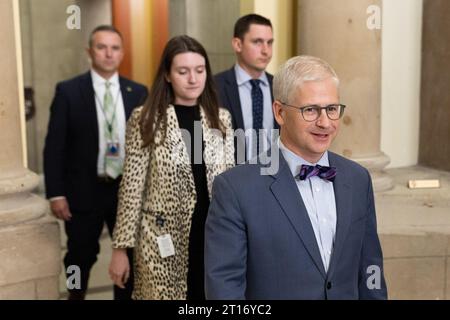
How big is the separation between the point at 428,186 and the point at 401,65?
92 cm

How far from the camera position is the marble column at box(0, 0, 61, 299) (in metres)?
3.99

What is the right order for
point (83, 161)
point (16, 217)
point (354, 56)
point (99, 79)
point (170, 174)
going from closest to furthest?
point (170, 174) → point (16, 217) → point (354, 56) → point (83, 161) → point (99, 79)

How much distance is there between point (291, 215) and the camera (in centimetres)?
234

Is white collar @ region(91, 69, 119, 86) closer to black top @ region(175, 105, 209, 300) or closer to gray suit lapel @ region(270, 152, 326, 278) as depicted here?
black top @ region(175, 105, 209, 300)

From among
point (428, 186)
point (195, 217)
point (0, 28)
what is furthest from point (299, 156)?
point (428, 186)

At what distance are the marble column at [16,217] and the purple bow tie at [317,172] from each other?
7.03ft

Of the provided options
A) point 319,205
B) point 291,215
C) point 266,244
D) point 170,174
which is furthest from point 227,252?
point 170,174

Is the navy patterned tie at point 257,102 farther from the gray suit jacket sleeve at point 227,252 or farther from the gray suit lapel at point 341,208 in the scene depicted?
the gray suit jacket sleeve at point 227,252

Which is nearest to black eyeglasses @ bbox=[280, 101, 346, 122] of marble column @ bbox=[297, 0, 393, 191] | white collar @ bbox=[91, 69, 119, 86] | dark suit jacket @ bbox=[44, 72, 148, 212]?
marble column @ bbox=[297, 0, 393, 191]

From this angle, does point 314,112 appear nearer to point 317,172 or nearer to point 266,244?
point 317,172

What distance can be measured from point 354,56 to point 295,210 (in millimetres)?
2730

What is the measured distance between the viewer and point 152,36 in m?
9.55
